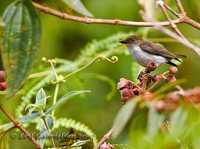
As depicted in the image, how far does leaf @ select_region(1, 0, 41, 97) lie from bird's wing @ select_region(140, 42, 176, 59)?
147 centimetres

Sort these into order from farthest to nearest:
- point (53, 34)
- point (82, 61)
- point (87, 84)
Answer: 1. point (53, 34)
2. point (87, 84)
3. point (82, 61)

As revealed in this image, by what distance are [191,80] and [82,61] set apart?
4.20 feet

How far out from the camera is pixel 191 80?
4.11m

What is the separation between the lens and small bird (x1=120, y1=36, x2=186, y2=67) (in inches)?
107

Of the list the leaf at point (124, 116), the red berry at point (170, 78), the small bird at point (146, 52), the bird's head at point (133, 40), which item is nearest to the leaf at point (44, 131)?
the red berry at point (170, 78)

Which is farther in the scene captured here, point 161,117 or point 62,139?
point 62,139

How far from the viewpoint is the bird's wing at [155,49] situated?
2738mm

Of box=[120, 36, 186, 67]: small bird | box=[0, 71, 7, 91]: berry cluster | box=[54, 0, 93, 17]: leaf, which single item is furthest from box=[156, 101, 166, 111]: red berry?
box=[120, 36, 186, 67]: small bird

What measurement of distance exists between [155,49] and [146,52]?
9cm

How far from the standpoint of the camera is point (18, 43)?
1.22 m

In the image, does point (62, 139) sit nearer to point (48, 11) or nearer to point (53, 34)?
point (48, 11)

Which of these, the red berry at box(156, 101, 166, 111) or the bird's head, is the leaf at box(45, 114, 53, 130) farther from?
the bird's head

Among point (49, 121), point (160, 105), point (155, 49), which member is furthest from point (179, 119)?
point (155, 49)

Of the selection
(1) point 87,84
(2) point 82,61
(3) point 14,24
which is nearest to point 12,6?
(3) point 14,24
